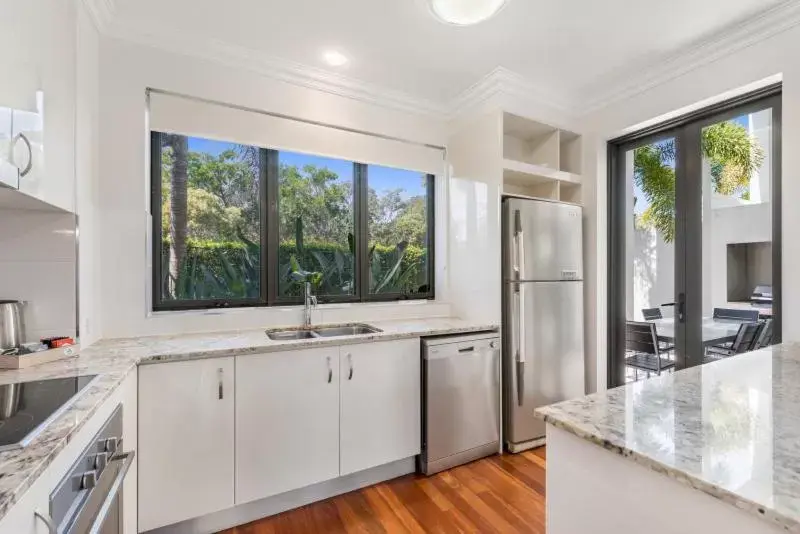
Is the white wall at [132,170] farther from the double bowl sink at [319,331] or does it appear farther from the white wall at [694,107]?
the white wall at [694,107]

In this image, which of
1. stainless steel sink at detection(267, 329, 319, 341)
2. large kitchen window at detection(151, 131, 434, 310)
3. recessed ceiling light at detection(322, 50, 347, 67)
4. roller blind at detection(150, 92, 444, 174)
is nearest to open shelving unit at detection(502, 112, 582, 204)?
roller blind at detection(150, 92, 444, 174)

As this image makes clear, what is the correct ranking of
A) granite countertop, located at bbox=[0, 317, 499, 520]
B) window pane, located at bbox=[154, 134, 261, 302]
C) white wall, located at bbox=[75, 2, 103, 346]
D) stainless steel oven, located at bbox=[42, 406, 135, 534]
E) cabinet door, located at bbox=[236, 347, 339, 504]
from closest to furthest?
granite countertop, located at bbox=[0, 317, 499, 520] < stainless steel oven, located at bbox=[42, 406, 135, 534] < white wall, located at bbox=[75, 2, 103, 346] < cabinet door, located at bbox=[236, 347, 339, 504] < window pane, located at bbox=[154, 134, 261, 302]

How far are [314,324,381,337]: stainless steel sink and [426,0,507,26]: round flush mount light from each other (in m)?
1.79

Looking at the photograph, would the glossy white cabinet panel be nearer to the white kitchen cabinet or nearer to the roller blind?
the roller blind

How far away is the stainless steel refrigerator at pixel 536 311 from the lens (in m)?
2.65

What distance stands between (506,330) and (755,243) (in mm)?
1581

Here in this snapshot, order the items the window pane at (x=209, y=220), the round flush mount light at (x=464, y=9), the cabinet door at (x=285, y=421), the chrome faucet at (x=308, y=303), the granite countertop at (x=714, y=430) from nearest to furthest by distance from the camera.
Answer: the granite countertop at (x=714, y=430)
the round flush mount light at (x=464, y=9)
the cabinet door at (x=285, y=421)
the window pane at (x=209, y=220)
the chrome faucet at (x=308, y=303)

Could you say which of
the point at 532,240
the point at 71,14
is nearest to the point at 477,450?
the point at 532,240

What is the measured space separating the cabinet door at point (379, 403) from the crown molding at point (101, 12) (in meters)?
2.16

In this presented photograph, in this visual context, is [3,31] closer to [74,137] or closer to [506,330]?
[74,137]

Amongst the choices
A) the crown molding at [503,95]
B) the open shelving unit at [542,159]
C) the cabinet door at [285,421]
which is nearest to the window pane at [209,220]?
the cabinet door at [285,421]

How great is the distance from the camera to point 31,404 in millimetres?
1093

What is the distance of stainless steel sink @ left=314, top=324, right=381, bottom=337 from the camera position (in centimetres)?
256

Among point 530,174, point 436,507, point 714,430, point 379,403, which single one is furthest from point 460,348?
point 714,430
